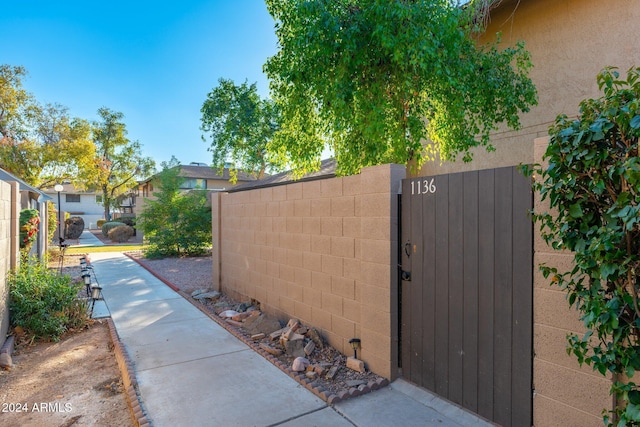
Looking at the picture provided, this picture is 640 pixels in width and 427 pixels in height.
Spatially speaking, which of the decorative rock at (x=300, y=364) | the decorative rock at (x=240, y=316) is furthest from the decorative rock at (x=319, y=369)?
the decorative rock at (x=240, y=316)

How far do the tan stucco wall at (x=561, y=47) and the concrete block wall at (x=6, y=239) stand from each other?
26.7ft

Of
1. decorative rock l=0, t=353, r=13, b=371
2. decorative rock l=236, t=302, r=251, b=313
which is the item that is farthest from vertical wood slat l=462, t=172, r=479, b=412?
Result: decorative rock l=0, t=353, r=13, b=371

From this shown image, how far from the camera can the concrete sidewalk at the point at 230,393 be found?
3.04m

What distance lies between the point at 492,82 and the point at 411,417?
4901 mm

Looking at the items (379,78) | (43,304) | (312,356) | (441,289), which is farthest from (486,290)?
(43,304)

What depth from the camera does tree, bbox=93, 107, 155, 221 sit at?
2859 centimetres

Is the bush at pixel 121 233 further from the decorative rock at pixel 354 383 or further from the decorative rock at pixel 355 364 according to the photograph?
the decorative rock at pixel 354 383

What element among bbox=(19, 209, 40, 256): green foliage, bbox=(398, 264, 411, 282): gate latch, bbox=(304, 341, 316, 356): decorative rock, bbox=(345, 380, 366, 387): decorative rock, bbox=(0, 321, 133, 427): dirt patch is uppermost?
bbox=(19, 209, 40, 256): green foliage

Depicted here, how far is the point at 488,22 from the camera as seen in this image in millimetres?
6945

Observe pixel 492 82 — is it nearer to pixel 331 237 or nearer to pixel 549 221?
pixel 331 237

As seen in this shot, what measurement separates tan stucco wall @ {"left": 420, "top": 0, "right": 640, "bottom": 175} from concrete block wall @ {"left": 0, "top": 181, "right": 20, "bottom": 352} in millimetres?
8124

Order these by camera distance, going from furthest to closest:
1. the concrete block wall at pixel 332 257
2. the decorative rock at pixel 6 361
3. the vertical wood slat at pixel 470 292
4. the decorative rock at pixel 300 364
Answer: the decorative rock at pixel 6 361 < the decorative rock at pixel 300 364 < the concrete block wall at pixel 332 257 < the vertical wood slat at pixel 470 292

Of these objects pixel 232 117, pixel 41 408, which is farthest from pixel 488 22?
pixel 232 117

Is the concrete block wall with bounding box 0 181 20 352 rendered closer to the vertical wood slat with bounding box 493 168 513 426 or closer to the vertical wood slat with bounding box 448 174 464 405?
the vertical wood slat with bounding box 448 174 464 405
